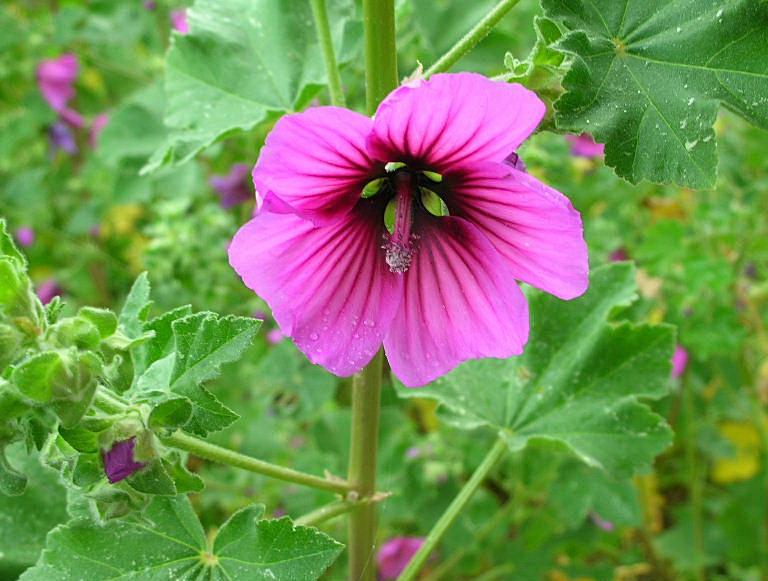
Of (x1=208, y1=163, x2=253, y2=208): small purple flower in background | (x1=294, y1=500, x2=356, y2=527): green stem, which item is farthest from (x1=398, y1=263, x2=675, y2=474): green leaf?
(x1=208, y1=163, x2=253, y2=208): small purple flower in background

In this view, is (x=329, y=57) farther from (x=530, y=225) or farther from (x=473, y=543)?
(x=473, y=543)

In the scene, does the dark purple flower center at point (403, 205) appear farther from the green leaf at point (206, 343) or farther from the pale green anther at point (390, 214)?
the green leaf at point (206, 343)

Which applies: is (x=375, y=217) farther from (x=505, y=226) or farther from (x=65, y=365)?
(x=65, y=365)

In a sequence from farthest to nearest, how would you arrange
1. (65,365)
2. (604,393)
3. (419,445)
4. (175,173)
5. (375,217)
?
1. (175,173)
2. (419,445)
3. (604,393)
4. (375,217)
5. (65,365)

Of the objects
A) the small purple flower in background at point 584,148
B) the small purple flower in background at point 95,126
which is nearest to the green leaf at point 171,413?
the small purple flower in background at point 584,148

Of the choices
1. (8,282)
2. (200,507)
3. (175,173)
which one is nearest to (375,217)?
(8,282)

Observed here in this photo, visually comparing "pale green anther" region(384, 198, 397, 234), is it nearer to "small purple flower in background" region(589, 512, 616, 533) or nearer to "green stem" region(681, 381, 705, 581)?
"green stem" region(681, 381, 705, 581)
